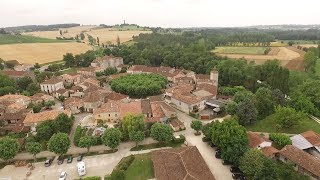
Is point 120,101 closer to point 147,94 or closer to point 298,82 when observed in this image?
point 147,94

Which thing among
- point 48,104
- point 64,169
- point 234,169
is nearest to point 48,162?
point 64,169

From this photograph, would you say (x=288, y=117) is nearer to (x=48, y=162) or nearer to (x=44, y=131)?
(x=48, y=162)

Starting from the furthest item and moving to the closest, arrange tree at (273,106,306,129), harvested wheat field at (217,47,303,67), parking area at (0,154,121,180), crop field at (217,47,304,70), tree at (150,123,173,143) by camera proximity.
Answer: harvested wheat field at (217,47,303,67), crop field at (217,47,304,70), tree at (273,106,306,129), tree at (150,123,173,143), parking area at (0,154,121,180)

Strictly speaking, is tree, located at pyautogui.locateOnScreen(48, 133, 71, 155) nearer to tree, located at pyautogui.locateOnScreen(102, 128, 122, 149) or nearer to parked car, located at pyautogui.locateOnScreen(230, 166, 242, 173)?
tree, located at pyautogui.locateOnScreen(102, 128, 122, 149)

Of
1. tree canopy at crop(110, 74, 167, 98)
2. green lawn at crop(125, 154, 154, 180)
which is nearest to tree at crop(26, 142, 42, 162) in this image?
green lawn at crop(125, 154, 154, 180)

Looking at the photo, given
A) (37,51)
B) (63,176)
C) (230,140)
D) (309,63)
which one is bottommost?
(63,176)

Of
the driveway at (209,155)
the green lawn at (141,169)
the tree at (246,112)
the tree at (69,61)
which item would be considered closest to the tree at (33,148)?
the green lawn at (141,169)
